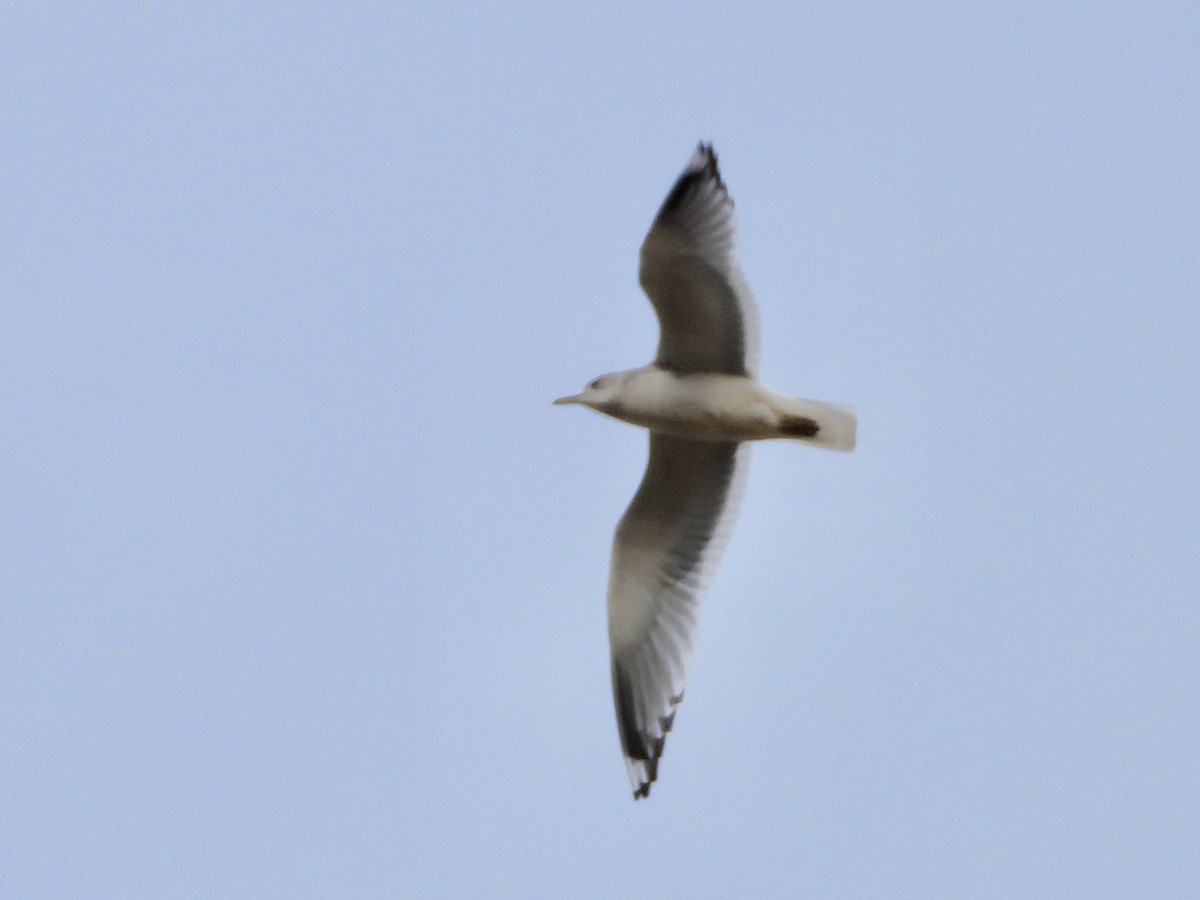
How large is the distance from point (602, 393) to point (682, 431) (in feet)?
1.56

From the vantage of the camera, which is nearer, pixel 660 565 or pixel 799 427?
pixel 799 427

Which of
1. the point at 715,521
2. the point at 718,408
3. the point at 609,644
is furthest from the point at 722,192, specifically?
the point at 609,644

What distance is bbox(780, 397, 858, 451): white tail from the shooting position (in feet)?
33.4

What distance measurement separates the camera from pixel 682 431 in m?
10.4

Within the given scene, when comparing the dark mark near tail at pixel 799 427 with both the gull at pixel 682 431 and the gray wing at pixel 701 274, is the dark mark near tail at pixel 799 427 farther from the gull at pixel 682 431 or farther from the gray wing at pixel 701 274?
the gray wing at pixel 701 274

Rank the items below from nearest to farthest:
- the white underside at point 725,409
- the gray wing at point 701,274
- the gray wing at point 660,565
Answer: the gray wing at point 701,274 < the white underside at point 725,409 < the gray wing at point 660,565

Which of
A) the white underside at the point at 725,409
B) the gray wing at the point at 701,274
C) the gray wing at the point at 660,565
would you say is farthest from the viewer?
the gray wing at the point at 660,565

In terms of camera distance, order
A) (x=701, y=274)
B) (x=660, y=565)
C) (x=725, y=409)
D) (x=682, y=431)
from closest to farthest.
→ 1. (x=701, y=274)
2. (x=725, y=409)
3. (x=682, y=431)
4. (x=660, y=565)

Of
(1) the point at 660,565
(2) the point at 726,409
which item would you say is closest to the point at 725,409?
(2) the point at 726,409

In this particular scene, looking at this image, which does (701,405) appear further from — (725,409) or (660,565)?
(660,565)

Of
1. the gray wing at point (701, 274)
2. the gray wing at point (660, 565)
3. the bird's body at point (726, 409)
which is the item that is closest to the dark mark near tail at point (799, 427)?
the bird's body at point (726, 409)

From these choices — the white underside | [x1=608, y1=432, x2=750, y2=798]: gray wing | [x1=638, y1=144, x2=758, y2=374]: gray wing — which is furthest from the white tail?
[x1=608, y1=432, x2=750, y2=798]: gray wing

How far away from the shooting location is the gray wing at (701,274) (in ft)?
32.5

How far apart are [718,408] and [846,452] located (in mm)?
720
